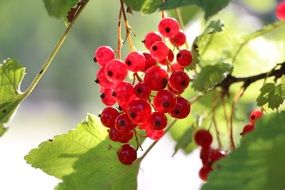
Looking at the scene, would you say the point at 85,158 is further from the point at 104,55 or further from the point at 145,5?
the point at 145,5

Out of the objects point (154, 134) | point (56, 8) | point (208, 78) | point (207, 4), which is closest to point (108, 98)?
point (154, 134)

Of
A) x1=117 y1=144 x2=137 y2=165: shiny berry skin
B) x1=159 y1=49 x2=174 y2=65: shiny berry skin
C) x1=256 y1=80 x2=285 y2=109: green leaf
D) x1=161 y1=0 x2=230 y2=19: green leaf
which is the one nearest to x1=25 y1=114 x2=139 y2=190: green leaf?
x1=117 y1=144 x2=137 y2=165: shiny berry skin

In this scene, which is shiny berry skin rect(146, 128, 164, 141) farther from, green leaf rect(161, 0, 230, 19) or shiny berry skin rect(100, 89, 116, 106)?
green leaf rect(161, 0, 230, 19)

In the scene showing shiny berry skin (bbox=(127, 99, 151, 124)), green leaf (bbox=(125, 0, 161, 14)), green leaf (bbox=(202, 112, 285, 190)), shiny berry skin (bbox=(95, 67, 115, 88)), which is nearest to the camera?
green leaf (bbox=(202, 112, 285, 190))

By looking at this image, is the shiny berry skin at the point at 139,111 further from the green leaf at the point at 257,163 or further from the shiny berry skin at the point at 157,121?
the green leaf at the point at 257,163

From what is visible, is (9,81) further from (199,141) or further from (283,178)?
(283,178)

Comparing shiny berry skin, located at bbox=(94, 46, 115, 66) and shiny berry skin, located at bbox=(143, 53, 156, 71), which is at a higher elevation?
shiny berry skin, located at bbox=(94, 46, 115, 66)
